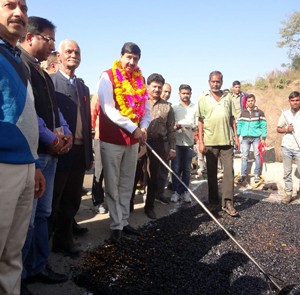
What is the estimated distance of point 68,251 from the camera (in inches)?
129

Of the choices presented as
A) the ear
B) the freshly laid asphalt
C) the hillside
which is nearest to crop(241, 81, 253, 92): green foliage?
the hillside

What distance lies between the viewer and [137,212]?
496cm

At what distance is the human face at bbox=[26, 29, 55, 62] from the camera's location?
254 centimetres

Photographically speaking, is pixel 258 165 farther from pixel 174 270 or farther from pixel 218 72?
pixel 174 270

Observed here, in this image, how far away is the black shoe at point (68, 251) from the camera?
127 inches

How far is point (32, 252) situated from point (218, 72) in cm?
376

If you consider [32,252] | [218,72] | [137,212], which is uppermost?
[218,72]

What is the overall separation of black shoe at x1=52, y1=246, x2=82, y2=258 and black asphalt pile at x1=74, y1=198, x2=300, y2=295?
0.39ft

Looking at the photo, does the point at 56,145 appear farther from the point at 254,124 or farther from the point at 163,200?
the point at 254,124

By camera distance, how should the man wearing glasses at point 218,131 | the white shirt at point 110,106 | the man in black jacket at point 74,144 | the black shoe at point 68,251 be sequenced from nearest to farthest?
the man in black jacket at point 74,144 < the black shoe at point 68,251 < the white shirt at point 110,106 < the man wearing glasses at point 218,131

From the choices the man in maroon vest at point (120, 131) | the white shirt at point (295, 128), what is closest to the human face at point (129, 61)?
the man in maroon vest at point (120, 131)

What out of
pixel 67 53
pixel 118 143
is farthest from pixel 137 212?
pixel 67 53

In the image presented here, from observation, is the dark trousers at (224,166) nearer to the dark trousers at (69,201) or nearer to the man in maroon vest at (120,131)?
the man in maroon vest at (120,131)

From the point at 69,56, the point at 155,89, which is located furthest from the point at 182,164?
the point at 69,56
